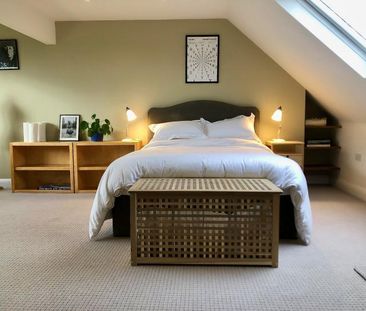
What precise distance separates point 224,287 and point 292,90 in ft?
11.5

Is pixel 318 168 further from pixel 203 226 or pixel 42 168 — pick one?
pixel 42 168

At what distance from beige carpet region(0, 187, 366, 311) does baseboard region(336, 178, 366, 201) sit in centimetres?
117

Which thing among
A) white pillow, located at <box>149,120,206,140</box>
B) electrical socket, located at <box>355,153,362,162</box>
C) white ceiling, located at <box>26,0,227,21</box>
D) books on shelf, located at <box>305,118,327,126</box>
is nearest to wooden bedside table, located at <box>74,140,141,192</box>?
white pillow, located at <box>149,120,206,140</box>

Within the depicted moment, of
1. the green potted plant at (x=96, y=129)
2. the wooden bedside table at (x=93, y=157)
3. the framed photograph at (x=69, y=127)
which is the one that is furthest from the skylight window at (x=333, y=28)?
the framed photograph at (x=69, y=127)

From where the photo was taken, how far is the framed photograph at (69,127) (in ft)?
15.5

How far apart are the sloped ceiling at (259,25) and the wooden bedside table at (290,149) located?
64cm

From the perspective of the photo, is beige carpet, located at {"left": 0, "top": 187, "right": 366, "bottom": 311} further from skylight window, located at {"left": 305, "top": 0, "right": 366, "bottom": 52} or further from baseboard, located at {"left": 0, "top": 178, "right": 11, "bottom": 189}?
baseboard, located at {"left": 0, "top": 178, "right": 11, "bottom": 189}

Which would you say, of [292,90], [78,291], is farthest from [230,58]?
[78,291]

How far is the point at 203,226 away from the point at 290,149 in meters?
2.77

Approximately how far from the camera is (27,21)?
391 cm

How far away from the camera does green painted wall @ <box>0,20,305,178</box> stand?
4633 mm

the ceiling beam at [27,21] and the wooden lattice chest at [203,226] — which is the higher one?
the ceiling beam at [27,21]

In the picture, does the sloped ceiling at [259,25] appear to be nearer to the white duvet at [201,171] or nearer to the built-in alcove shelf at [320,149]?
the built-in alcove shelf at [320,149]

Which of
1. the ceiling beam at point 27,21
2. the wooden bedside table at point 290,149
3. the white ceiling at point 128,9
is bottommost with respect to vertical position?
the wooden bedside table at point 290,149
